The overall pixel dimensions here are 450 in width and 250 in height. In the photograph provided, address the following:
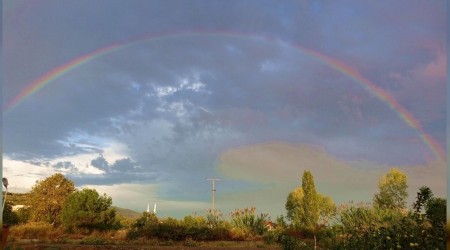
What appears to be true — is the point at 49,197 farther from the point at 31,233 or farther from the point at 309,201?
the point at 309,201

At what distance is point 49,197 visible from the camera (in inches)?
1405

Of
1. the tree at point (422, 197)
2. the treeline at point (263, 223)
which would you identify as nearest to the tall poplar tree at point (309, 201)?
the treeline at point (263, 223)

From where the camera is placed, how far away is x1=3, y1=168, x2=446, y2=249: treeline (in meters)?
6.44

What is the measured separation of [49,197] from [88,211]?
918cm

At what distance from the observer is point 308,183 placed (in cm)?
4719

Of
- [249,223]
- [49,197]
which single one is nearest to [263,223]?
[249,223]

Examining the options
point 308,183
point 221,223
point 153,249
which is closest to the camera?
point 153,249

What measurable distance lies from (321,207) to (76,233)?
28.9m

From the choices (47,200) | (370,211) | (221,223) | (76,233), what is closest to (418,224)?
(370,211)

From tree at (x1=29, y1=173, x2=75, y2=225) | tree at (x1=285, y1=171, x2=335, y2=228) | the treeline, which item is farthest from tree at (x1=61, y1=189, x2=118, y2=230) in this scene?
tree at (x1=285, y1=171, x2=335, y2=228)

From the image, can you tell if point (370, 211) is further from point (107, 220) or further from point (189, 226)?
point (107, 220)

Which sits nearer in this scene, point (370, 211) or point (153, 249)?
point (153, 249)

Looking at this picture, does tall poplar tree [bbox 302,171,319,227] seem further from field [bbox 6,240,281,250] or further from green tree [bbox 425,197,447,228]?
green tree [bbox 425,197,447,228]

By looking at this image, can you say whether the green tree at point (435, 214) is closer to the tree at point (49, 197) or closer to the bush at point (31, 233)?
the bush at point (31, 233)
